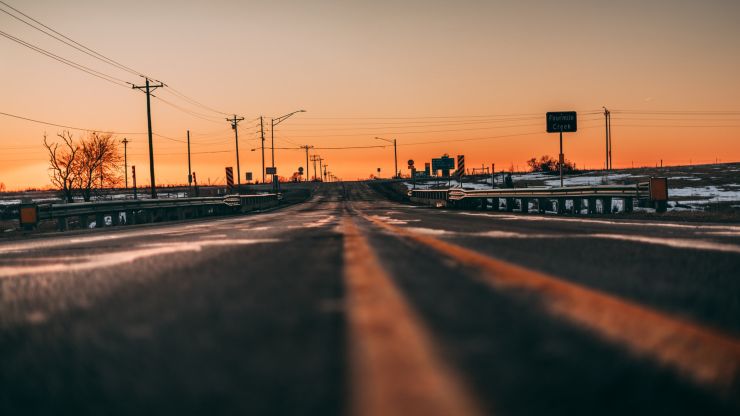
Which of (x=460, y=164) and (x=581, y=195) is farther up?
(x=460, y=164)

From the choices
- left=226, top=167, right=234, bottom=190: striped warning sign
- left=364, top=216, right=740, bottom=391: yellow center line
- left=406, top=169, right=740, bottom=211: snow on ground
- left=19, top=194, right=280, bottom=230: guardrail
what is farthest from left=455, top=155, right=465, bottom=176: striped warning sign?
left=364, top=216, right=740, bottom=391: yellow center line

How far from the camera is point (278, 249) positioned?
770cm

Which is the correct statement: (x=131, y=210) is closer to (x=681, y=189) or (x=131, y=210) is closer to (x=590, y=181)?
(x=681, y=189)

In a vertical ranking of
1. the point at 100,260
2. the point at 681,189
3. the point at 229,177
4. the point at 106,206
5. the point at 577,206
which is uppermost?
the point at 229,177

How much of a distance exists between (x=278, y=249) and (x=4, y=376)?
5.33 m

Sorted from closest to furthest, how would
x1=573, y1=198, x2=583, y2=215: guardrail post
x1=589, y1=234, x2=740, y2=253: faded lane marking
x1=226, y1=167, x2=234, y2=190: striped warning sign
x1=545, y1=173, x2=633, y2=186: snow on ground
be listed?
x1=589, y1=234, x2=740, y2=253: faded lane marking
x1=573, y1=198, x2=583, y2=215: guardrail post
x1=226, y1=167, x2=234, y2=190: striped warning sign
x1=545, y1=173, x2=633, y2=186: snow on ground

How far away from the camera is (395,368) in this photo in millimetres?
2088

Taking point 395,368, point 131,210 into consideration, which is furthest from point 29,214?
point 395,368

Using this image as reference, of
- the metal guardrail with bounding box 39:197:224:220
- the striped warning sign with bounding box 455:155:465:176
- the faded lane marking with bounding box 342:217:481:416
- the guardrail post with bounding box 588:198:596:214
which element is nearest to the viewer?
the faded lane marking with bounding box 342:217:481:416

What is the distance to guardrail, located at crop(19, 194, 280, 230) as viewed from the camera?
19.6 meters

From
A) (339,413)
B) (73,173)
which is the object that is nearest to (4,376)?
(339,413)

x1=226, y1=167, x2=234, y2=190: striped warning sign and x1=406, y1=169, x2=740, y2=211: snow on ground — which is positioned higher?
x1=226, y1=167, x2=234, y2=190: striped warning sign

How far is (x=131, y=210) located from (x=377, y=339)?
82.6ft

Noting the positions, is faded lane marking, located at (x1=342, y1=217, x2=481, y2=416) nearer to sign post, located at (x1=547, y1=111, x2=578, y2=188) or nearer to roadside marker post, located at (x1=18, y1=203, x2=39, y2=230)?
roadside marker post, located at (x1=18, y1=203, x2=39, y2=230)
